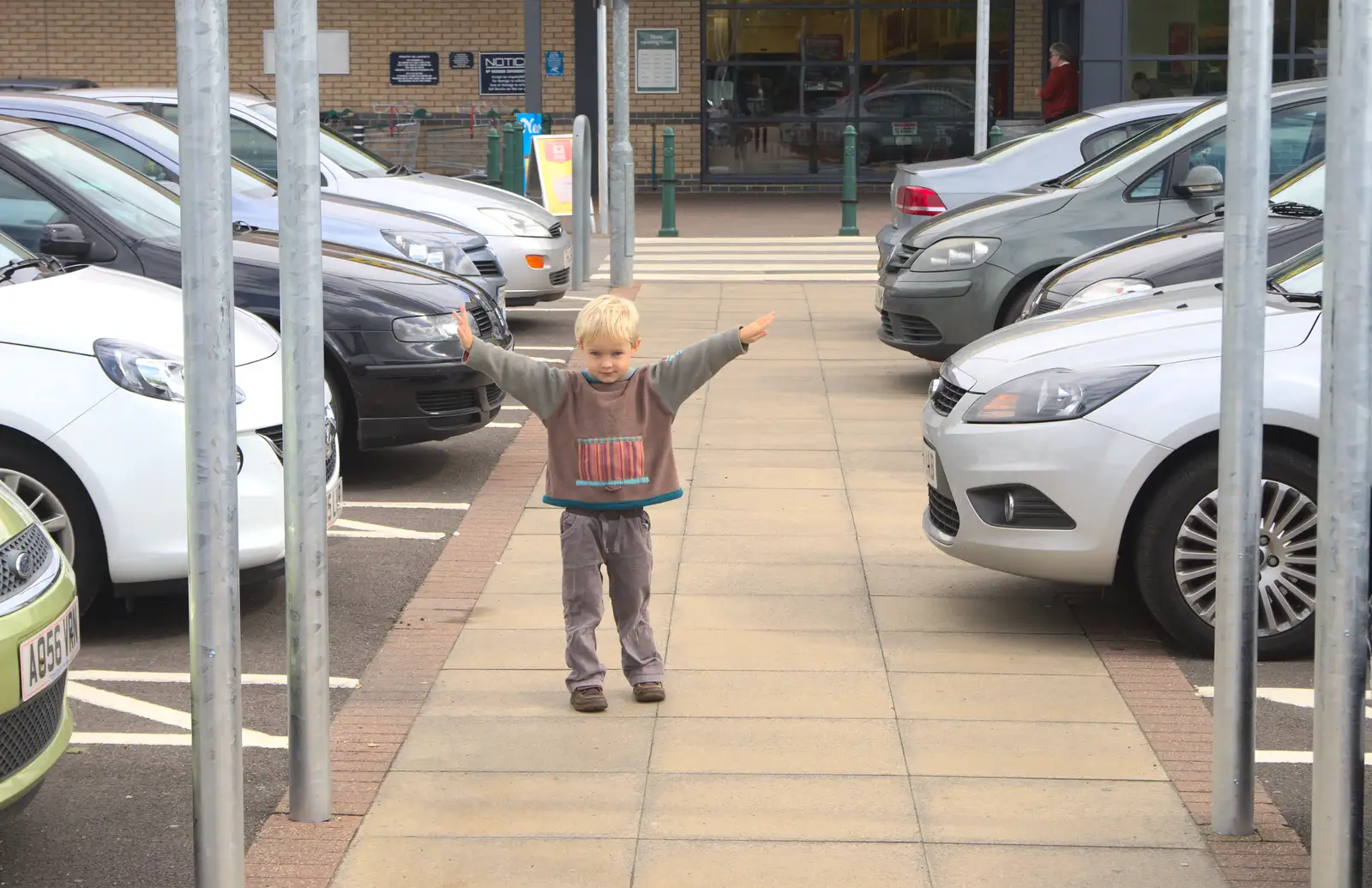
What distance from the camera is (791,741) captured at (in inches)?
206

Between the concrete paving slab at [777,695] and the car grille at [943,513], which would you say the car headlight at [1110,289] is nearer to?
the car grille at [943,513]

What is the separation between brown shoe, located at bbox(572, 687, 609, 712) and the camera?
17.9 ft

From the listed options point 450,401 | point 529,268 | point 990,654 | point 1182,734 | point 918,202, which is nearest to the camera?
point 1182,734

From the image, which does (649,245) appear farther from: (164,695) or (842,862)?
(842,862)

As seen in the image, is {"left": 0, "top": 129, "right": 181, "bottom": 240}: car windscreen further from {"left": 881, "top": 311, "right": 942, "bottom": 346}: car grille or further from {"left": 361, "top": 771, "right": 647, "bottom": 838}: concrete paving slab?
{"left": 881, "top": 311, "right": 942, "bottom": 346}: car grille

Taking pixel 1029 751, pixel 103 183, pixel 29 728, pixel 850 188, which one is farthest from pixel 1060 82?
pixel 29 728

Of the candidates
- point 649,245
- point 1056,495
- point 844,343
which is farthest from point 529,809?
point 649,245

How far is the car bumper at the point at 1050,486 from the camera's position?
5930mm

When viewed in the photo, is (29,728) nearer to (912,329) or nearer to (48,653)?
(48,653)

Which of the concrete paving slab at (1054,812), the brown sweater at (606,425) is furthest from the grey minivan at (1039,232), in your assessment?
the concrete paving slab at (1054,812)

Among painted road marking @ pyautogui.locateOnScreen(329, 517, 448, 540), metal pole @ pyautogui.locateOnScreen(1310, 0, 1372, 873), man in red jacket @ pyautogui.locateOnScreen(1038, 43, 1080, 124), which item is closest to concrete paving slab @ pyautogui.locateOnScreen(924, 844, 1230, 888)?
metal pole @ pyautogui.locateOnScreen(1310, 0, 1372, 873)

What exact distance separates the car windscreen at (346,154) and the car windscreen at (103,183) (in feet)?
14.6

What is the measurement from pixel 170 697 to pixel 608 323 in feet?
6.00

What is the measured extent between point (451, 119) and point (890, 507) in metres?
20.8
